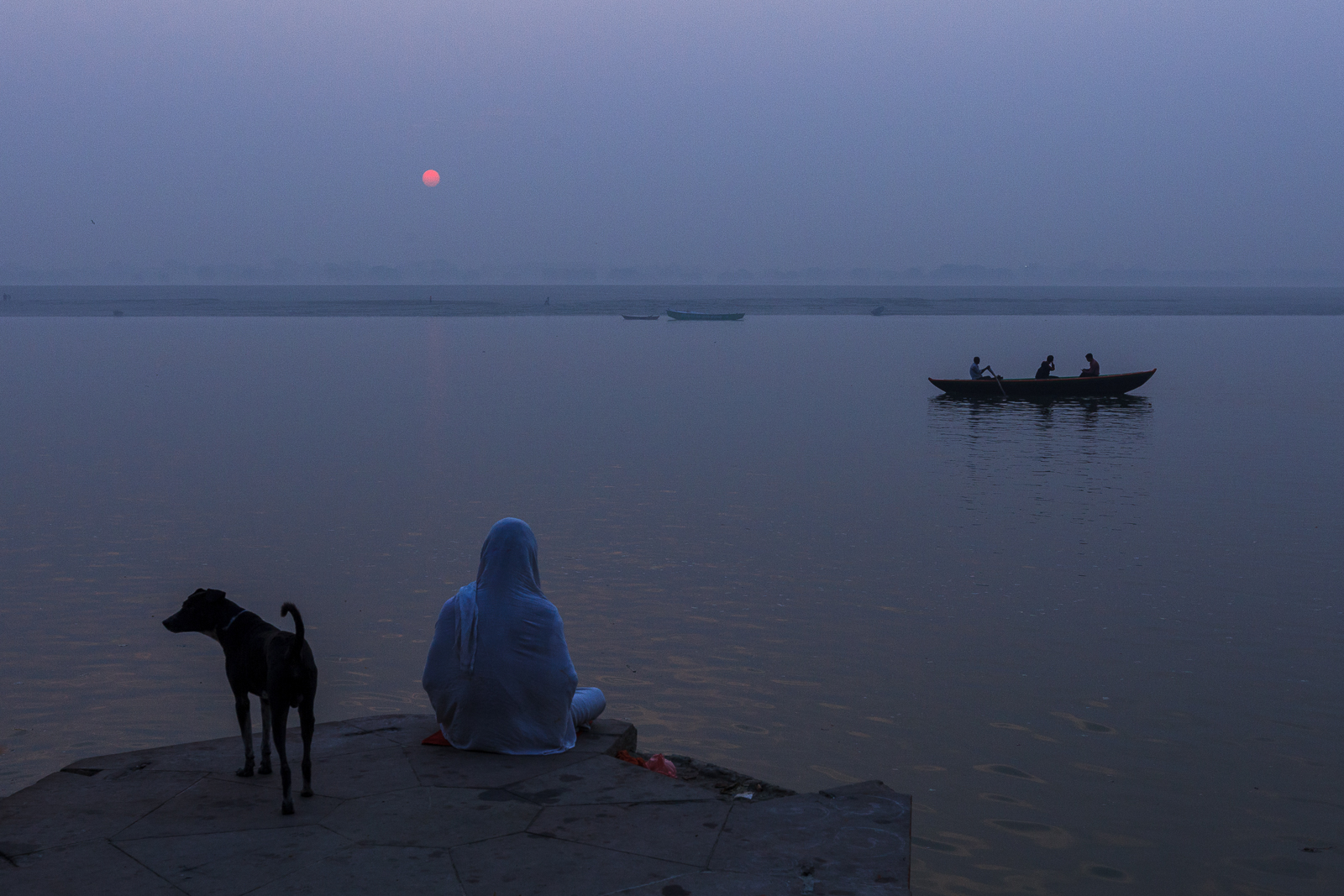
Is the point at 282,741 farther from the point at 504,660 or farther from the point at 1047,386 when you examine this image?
the point at 1047,386

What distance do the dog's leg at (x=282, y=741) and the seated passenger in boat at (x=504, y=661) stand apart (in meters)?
0.96

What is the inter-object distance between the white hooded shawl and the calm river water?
7.28 feet

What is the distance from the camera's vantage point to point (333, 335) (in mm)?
71938

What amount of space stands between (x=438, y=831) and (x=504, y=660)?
1.09 m

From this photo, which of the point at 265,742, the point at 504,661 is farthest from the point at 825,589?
the point at 265,742

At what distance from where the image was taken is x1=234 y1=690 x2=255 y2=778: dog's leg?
5980 mm

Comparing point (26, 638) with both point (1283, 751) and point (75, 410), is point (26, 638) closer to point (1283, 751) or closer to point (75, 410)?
point (1283, 751)

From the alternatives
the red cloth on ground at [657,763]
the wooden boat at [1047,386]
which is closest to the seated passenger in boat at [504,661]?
the red cloth on ground at [657,763]

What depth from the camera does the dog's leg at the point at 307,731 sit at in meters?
5.52

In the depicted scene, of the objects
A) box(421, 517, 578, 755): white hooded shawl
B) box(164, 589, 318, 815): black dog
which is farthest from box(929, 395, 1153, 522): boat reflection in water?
box(164, 589, 318, 815): black dog

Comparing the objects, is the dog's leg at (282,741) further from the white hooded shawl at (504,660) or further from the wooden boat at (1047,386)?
the wooden boat at (1047,386)

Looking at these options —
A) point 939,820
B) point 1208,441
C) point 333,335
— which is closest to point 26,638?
point 939,820

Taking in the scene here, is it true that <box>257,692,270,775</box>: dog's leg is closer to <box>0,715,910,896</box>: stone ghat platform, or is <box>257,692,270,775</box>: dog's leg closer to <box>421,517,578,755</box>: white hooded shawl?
<box>0,715,910,896</box>: stone ghat platform

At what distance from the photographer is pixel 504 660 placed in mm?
6215
